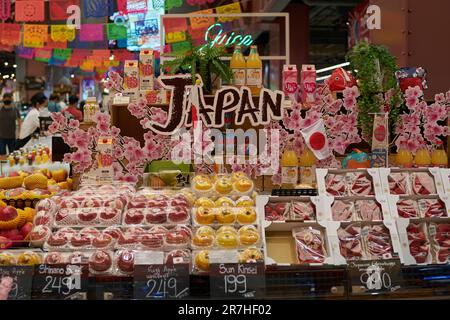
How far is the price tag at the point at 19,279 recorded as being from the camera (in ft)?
7.61

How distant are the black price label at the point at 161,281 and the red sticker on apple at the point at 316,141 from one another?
1.96m

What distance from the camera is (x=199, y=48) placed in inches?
187

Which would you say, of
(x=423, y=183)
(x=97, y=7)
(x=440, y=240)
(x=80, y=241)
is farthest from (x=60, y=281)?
(x=97, y=7)

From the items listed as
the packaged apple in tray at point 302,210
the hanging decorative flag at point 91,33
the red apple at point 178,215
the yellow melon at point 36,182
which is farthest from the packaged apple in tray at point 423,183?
the hanging decorative flag at point 91,33

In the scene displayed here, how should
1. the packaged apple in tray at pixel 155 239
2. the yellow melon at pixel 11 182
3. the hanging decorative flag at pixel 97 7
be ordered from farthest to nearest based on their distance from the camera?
the hanging decorative flag at pixel 97 7, the yellow melon at pixel 11 182, the packaged apple in tray at pixel 155 239

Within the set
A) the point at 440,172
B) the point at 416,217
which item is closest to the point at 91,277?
the point at 416,217

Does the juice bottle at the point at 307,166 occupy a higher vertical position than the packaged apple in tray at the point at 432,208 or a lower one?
higher

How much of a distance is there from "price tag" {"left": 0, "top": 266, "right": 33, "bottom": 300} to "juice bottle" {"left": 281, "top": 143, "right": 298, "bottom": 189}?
7.10 ft

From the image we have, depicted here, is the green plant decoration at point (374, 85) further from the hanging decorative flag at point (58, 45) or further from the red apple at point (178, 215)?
the hanging decorative flag at point (58, 45)

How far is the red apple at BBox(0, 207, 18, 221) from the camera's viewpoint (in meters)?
3.21

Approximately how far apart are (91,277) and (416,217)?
1539 millimetres

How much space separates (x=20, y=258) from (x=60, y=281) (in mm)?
366

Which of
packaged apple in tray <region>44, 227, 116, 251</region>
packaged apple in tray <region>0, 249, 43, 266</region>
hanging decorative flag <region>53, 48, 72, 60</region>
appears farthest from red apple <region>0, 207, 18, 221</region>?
hanging decorative flag <region>53, 48, 72, 60</region>
